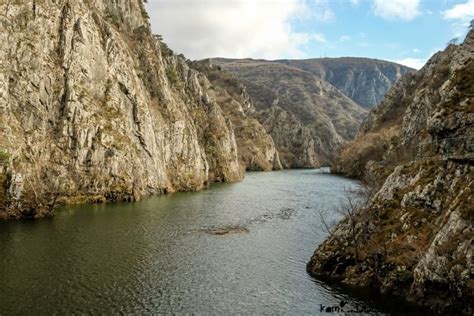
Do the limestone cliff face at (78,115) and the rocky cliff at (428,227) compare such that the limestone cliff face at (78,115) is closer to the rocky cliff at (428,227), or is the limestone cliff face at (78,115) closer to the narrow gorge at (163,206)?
the narrow gorge at (163,206)

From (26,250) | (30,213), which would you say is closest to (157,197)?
(30,213)

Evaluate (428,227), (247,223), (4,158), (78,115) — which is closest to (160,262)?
(247,223)

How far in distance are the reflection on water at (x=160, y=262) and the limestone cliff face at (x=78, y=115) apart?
31.8 ft

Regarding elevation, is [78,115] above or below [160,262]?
above

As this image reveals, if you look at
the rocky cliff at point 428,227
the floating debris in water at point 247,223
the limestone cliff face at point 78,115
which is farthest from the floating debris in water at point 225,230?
the limestone cliff face at point 78,115

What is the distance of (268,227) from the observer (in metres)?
72.8

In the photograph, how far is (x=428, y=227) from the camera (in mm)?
39906

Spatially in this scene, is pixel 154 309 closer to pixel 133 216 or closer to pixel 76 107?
pixel 133 216

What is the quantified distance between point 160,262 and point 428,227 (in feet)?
94.5

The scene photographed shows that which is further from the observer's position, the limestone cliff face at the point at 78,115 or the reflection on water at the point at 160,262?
the limestone cliff face at the point at 78,115

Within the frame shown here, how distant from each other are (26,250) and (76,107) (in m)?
50.6

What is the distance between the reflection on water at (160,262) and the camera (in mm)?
38062

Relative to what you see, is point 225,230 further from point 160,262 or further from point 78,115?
point 78,115

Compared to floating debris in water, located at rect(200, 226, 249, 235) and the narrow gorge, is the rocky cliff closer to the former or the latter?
the narrow gorge
